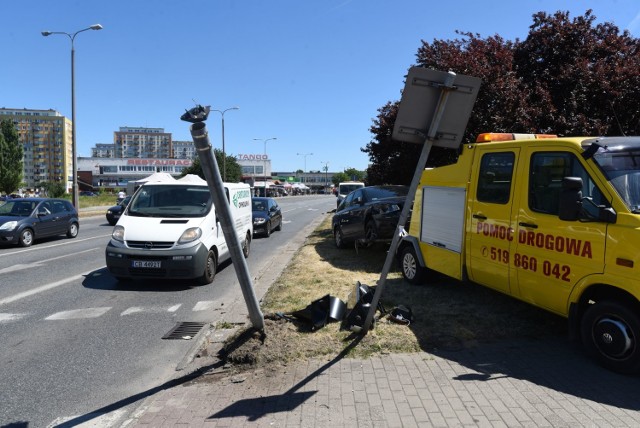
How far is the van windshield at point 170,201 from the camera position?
8938 mm

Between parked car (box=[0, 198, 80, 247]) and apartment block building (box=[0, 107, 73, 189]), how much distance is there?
5156 inches

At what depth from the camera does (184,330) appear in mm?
5930

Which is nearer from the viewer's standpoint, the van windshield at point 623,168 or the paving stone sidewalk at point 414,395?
the paving stone sidewalk at point 414,395

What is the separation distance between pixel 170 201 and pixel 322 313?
16.7 ft

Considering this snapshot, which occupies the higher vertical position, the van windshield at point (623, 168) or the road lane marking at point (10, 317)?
the van windshield at point (623, 168)

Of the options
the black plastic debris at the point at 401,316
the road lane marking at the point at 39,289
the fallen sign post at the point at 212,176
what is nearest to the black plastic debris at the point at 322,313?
the black plastic debris at the point at 401,316

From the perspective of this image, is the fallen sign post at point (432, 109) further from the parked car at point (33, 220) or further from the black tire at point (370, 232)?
the parked car at point (33, 220)

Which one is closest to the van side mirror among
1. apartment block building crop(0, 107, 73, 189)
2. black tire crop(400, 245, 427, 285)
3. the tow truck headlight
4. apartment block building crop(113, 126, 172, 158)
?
black tire crop(400, 245, 427, 285)

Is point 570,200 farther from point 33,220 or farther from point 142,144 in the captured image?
point 142,144

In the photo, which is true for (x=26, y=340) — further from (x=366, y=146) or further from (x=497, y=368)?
(x=366, y=146)

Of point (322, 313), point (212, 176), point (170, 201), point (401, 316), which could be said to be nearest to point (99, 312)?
point (170, 201)

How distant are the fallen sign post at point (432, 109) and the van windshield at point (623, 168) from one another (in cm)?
126

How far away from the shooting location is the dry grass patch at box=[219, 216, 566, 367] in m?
4.62

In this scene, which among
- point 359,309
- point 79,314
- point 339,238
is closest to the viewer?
point 359,309
